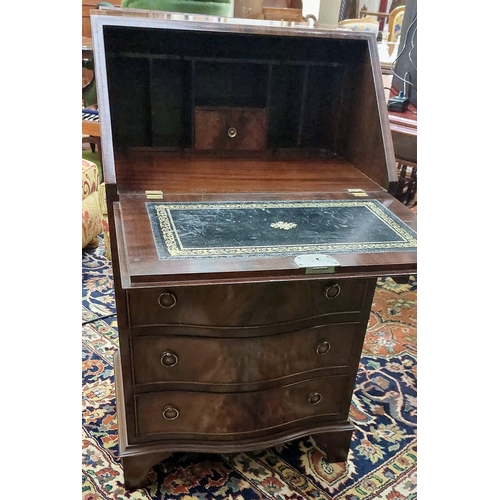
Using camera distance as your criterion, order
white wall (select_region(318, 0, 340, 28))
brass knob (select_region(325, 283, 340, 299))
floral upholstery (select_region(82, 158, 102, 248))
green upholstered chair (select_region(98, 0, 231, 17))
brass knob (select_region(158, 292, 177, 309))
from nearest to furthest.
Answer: brass knob (select_region(158, 292, 177, 309))
brass knob (select_region(325, 283, 340, 299))
green upholstered chair (select_region(98, 0, 231, 17))
white wall (select_region(318, 0, 340, 28))
floral upholstery (select_region(82, 158, 102, 248))

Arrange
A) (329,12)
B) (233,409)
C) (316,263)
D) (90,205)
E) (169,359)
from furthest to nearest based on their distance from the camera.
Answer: (90,205)
(329,12)
(233,409)
(169,359)
(316,263)

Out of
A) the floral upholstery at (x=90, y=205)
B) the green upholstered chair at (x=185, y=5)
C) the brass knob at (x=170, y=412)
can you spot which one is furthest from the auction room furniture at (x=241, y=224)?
the floral upholstery at (x=90, y=205)

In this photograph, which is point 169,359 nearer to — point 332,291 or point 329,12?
point 332,291

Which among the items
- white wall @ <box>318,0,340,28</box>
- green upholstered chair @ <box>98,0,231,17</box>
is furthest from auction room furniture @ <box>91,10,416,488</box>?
white wall @ <box>318,0,340,28</box>

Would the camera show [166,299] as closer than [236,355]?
Yes

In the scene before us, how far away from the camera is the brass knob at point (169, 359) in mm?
1098

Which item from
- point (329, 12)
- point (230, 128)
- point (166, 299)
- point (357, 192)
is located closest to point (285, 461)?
point (166, 299)

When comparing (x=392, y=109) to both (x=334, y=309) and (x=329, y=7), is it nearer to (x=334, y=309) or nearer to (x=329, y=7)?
(x=329, y=7)

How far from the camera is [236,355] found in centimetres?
113

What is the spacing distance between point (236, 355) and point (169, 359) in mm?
158

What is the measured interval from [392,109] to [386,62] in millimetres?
596

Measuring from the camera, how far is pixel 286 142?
1.44 meters

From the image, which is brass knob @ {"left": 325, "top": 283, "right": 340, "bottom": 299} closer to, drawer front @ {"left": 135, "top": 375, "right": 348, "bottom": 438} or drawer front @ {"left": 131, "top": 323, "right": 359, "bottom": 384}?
drawer front @ {"left": 131, "top": 323, "right": 359, "bottom": 384}

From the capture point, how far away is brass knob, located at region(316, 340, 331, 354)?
120 centimetres
